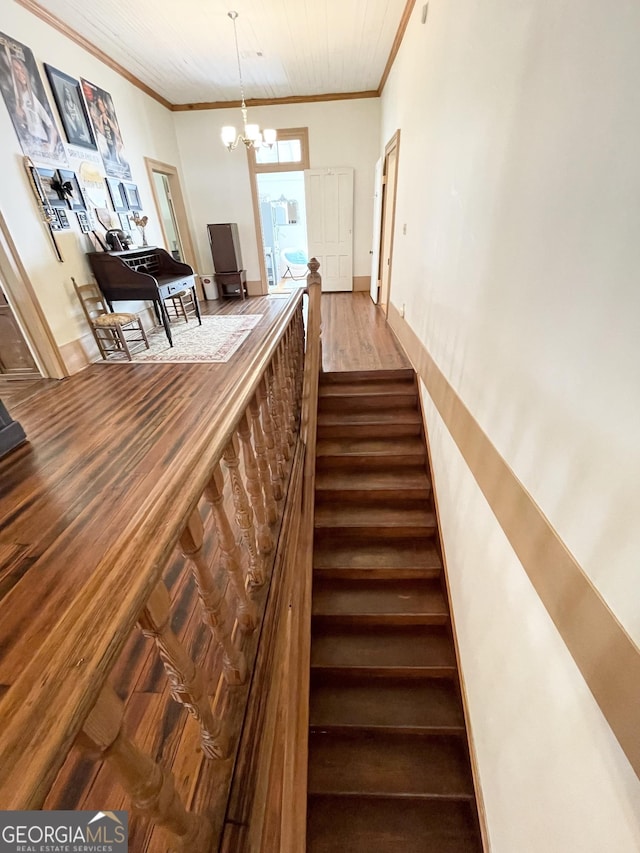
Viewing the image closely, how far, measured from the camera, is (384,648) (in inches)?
91.3

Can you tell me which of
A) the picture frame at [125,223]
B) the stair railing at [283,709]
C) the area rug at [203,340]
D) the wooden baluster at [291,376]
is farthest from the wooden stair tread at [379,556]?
the picture frame at [125,223]

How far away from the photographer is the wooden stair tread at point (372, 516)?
2.68 meters

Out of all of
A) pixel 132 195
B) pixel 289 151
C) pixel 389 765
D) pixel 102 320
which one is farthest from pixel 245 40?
pixel 389 765

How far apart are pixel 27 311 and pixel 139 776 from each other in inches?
172

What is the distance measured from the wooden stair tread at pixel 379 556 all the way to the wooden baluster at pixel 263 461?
4.26ft

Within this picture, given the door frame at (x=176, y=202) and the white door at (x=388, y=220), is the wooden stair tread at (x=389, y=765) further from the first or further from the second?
the door frame at (x=176, y=202)

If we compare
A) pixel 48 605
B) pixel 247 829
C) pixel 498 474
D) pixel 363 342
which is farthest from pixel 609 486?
pixel 363 342

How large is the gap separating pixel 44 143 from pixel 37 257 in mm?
1149

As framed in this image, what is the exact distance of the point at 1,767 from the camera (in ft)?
0.94

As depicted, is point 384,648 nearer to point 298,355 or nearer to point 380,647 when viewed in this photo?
point 380,647

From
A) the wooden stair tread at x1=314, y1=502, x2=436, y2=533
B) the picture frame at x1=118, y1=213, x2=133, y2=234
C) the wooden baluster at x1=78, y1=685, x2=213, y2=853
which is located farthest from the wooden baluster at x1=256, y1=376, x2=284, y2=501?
the picture frame at x1=118, y1=213, x2=133, y2=234

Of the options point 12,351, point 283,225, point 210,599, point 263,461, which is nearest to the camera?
point 210,599

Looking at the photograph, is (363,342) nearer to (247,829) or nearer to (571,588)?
(571,588)

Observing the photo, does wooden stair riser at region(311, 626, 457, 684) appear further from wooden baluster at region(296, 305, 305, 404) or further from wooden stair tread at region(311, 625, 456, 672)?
wooden baluster at region(296, 305, 305, 404)
